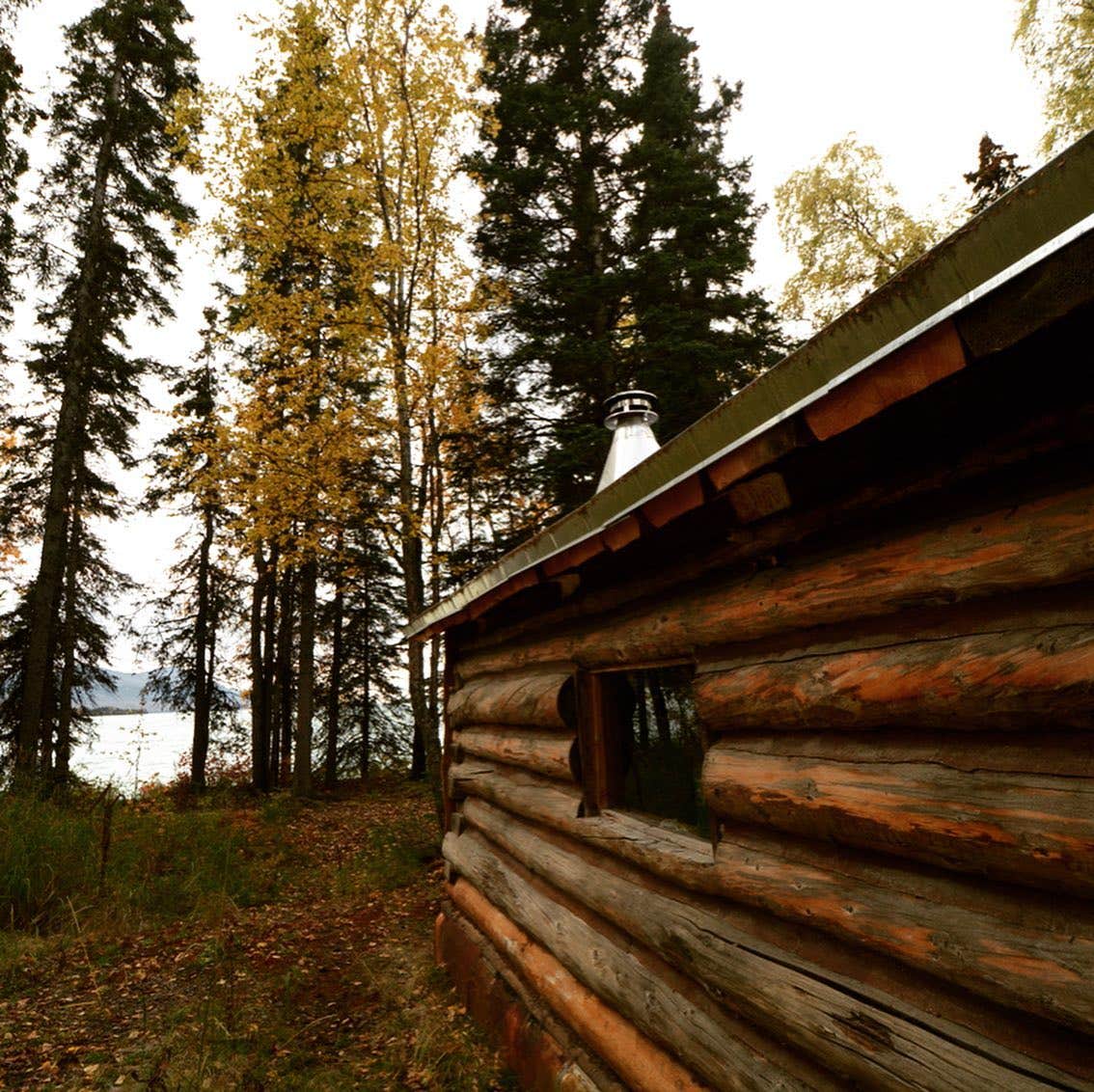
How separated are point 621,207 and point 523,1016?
42.4ft

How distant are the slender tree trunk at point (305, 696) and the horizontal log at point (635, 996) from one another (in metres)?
9.92

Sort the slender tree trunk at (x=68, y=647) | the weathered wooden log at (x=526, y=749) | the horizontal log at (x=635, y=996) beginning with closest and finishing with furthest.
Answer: the horizontal log at (x=635, y=996) → the weathered wooden log at (x=526, y=749) → the slender tree trunk at (x=68, y=647)

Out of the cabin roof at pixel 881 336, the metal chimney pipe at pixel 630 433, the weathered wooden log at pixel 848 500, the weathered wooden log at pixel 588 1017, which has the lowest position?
the weathered wooden log at pixel 588 1017

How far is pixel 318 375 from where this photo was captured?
1212cm

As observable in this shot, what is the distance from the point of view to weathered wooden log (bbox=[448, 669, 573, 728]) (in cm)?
409

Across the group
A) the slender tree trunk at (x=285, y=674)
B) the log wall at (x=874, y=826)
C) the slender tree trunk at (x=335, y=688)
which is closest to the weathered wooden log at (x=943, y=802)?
the log wall at (x=874, y=826)

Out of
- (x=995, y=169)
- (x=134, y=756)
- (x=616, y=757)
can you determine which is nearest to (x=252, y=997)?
(x=616, y=757)

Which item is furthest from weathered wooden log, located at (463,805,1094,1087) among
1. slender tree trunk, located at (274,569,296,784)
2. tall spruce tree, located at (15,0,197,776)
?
slender tree trunk, located at (274,569,296,784)

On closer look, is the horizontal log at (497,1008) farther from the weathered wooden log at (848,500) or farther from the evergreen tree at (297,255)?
the evergreen tree at (297,255)

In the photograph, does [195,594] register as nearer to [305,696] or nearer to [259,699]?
[259,699]

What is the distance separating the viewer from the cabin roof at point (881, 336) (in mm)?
1310

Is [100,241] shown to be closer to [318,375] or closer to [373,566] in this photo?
[318,375]

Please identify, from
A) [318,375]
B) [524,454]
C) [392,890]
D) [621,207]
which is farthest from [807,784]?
[621,207]

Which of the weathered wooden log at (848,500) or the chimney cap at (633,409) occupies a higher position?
the chimney cap at (633,409)
